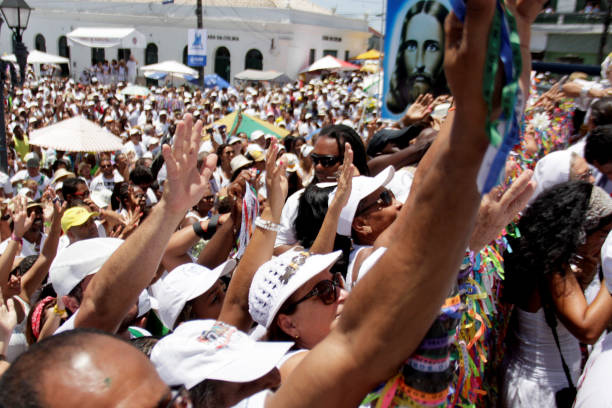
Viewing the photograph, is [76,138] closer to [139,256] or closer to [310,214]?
[310,214]


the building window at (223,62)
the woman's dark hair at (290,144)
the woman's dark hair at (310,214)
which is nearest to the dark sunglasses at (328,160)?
the woman's dark hair at (310,214)

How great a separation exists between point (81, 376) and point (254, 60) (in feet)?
134

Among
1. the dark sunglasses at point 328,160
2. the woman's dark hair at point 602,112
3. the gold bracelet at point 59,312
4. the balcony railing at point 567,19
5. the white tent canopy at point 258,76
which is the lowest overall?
the white tent canopy at point 258,76

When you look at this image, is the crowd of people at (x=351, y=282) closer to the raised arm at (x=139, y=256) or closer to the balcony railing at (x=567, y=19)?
the raised arm at (x=139, y=256)

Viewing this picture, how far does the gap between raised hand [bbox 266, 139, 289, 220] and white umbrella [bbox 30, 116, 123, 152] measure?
5.22 m

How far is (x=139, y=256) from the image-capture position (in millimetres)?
1793

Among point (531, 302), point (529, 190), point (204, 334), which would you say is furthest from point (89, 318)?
point (531, 302)

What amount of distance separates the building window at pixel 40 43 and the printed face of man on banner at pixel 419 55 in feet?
154

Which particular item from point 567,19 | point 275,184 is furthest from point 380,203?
point 567,19

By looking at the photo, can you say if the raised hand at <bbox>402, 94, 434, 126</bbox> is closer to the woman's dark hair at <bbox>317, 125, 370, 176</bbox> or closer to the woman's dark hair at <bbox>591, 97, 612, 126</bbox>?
the woman's dark hair at <bbox>317, 125, 370, 176</bbox>

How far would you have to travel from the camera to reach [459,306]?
47.1 inches

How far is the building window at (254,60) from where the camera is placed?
131ft

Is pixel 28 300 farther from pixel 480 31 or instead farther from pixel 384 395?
pixel 480 31

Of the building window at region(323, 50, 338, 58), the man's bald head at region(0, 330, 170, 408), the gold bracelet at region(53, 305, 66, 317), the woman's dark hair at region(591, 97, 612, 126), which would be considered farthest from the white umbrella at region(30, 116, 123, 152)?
the building window at region(323, 50, 338, 58)
